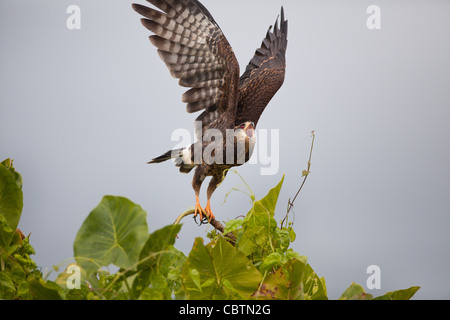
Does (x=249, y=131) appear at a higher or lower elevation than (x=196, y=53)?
lower

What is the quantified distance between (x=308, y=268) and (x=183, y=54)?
2.35 feet

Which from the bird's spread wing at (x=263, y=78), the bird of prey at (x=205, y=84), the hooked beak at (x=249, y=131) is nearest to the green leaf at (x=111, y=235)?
the bird of prey at (x=205, y=84)

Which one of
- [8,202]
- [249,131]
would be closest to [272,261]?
[8,202]

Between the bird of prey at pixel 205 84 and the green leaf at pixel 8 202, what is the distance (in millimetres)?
602

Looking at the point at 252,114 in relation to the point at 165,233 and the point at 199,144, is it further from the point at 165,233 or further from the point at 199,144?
the point at 165,233

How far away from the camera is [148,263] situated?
399 mm

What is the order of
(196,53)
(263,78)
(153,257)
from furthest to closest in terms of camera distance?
(263,78) → (196,53) → (153,257)

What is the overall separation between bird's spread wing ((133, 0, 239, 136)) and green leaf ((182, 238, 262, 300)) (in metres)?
0.69

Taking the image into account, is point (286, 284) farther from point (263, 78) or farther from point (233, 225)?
point (263, 78)

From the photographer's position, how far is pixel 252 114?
1323 mm

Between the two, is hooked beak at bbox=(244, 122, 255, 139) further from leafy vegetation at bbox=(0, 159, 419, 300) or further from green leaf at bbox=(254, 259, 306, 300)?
green leaf at bbox=(254, 259, 306, 300)

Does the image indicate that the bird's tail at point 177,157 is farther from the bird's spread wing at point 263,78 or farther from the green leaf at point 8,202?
the green leaf at point 8,202

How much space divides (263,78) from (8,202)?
0.98m

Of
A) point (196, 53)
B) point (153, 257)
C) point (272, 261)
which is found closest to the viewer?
point (153, 257)
